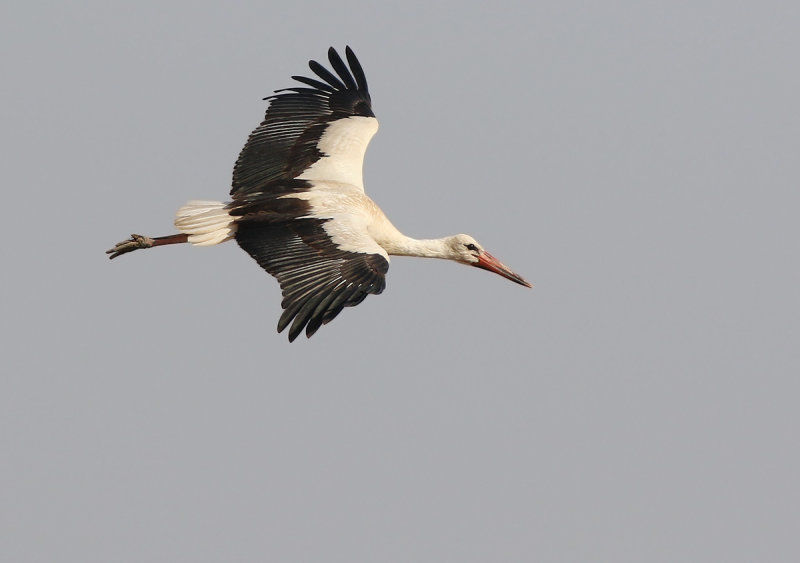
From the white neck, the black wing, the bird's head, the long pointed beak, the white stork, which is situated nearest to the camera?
the black wing

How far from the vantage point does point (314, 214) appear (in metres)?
12.7

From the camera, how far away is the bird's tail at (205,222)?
41.7 feet

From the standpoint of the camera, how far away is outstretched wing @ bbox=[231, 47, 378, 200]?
44.8 ft

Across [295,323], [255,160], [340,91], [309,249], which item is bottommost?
[295,323]

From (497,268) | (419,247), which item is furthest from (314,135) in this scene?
(497,268)

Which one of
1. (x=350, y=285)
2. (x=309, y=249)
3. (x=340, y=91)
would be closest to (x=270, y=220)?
(x=309, y=249)

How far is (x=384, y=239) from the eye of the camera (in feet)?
43.8

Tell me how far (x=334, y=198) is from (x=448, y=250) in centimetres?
163

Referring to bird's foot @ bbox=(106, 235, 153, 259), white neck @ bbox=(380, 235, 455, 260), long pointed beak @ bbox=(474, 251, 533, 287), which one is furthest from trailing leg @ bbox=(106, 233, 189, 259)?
long pointed beak @ bbox=(474, 251, 533, 287)

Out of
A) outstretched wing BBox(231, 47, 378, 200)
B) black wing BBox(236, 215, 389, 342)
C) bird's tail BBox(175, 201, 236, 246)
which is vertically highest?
outstretched wing BBox(231, 47, 378, 200)

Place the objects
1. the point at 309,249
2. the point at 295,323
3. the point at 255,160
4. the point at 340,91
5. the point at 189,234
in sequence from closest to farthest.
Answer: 1. the point at 295,323
2. the point at 309,249
3. the point at 189,234
4. the point at 255,160
5. the point at 340,91

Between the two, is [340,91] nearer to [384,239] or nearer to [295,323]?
[384,239]

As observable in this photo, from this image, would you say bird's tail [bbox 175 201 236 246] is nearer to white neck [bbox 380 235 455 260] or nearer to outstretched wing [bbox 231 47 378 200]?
outstretched wing [bbox 231 47 378 200]

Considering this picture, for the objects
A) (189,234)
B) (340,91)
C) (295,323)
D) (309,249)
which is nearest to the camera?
(295,323)
